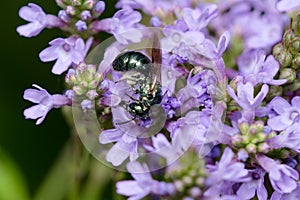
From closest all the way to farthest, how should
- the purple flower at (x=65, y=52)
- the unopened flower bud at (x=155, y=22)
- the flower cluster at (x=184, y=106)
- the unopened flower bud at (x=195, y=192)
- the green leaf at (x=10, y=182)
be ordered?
the unopened flower bud at (x=195, y=192) < the flower cluster at (x=184, y=106) < the purple flower at (x=65, y=52) < the unopened flower bud at (x=155, y=22) < the green leaf at (x=10, y=182)

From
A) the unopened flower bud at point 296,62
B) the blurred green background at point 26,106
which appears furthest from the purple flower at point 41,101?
the blurred green background at point 26,106

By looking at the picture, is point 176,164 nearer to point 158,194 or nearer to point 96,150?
point 158,194

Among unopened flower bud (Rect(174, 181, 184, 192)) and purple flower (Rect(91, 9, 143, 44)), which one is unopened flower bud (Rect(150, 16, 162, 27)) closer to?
purple flower (Rect(91, 9, 143, 44))

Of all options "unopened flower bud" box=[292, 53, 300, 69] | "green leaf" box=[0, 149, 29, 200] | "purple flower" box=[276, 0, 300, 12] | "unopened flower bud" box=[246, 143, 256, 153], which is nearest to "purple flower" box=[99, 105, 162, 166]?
"unopened flower bud" box=[246, 143, 256, 153]

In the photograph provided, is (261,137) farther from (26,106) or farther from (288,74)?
(26,106)

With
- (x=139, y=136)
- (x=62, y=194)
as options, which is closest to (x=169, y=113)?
(x=139, y=136)

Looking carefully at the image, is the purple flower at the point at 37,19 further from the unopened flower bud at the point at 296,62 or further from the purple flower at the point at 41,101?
the unopened flower bud at the point at 296,62

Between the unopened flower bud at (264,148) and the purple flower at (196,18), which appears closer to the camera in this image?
the unopened flower bud at (264,148)

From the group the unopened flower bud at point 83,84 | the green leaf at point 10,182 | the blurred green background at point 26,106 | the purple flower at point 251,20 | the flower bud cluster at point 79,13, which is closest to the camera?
the unopened flower bud at point 83,84

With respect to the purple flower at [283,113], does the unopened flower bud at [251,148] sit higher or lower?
lower
